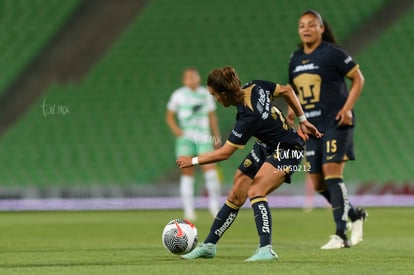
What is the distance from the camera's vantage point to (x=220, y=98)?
281 inches

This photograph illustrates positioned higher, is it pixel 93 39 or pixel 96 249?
pixel 93 39

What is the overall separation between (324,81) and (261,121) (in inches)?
81.7

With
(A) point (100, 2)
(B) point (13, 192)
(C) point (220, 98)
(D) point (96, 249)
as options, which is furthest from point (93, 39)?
(C) point (220, 98)

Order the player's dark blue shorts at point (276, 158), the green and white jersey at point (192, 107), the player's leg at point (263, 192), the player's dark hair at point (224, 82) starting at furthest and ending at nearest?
the green and white jersey at point (192, 107) < the player's dark blue shorts at point (276, 158) < the player's leg at point (263, 192) < the player's dark hair at point (224, 82)

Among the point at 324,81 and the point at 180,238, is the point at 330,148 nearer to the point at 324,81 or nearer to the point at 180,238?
the point at 324,81

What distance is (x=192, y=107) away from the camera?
1419 cm

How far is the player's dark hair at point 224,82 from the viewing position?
7.04 metres

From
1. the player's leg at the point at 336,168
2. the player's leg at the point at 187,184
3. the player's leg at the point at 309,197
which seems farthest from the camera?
the player's leg at the point at 309,197

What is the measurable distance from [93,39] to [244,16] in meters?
3.19

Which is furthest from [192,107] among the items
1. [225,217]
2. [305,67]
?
[225,217]

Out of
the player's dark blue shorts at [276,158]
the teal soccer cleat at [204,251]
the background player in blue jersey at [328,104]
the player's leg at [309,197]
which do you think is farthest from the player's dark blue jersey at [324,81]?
the player's leg at [309,197]

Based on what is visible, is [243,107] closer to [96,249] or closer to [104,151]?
[96,249]

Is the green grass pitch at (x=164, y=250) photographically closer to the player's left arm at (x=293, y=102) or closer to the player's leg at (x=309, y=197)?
the player's leg at (x=309, y=197)

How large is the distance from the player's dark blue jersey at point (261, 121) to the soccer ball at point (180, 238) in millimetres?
866
